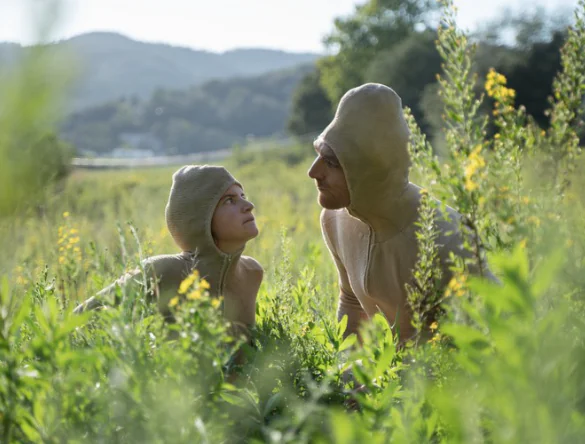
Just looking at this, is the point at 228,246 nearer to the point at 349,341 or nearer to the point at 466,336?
the point at 349,341

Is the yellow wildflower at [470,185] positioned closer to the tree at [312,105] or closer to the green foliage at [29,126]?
the green foliage at [29,126]

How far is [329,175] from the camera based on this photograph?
2.73 m

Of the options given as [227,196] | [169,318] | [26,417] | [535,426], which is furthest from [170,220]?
[535,426]

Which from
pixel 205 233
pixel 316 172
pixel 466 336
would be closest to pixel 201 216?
pixel 205 233

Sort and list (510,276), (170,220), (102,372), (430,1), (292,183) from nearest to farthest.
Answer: (510,276), (102,372), (170,220), (292,183), (430,1)

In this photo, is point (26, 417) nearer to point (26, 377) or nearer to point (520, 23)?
point (26, 377)

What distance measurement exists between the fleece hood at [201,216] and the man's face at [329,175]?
1.19 ft

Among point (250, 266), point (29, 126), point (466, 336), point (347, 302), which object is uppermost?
point (29, 126)

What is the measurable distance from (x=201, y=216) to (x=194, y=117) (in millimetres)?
114798

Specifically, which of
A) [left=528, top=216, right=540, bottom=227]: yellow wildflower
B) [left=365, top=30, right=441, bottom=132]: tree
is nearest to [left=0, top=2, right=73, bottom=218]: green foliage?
[left=528, top=216, right=540, bottom=227]: yellow wildflower

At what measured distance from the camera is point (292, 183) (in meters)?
16.8

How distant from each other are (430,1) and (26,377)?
148ft

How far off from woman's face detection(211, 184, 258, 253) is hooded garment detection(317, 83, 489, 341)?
410 mm

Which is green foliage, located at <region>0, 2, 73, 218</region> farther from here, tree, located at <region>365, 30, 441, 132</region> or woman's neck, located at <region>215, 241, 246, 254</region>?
tree, located at <region>365, 30, 441, 132</region>
